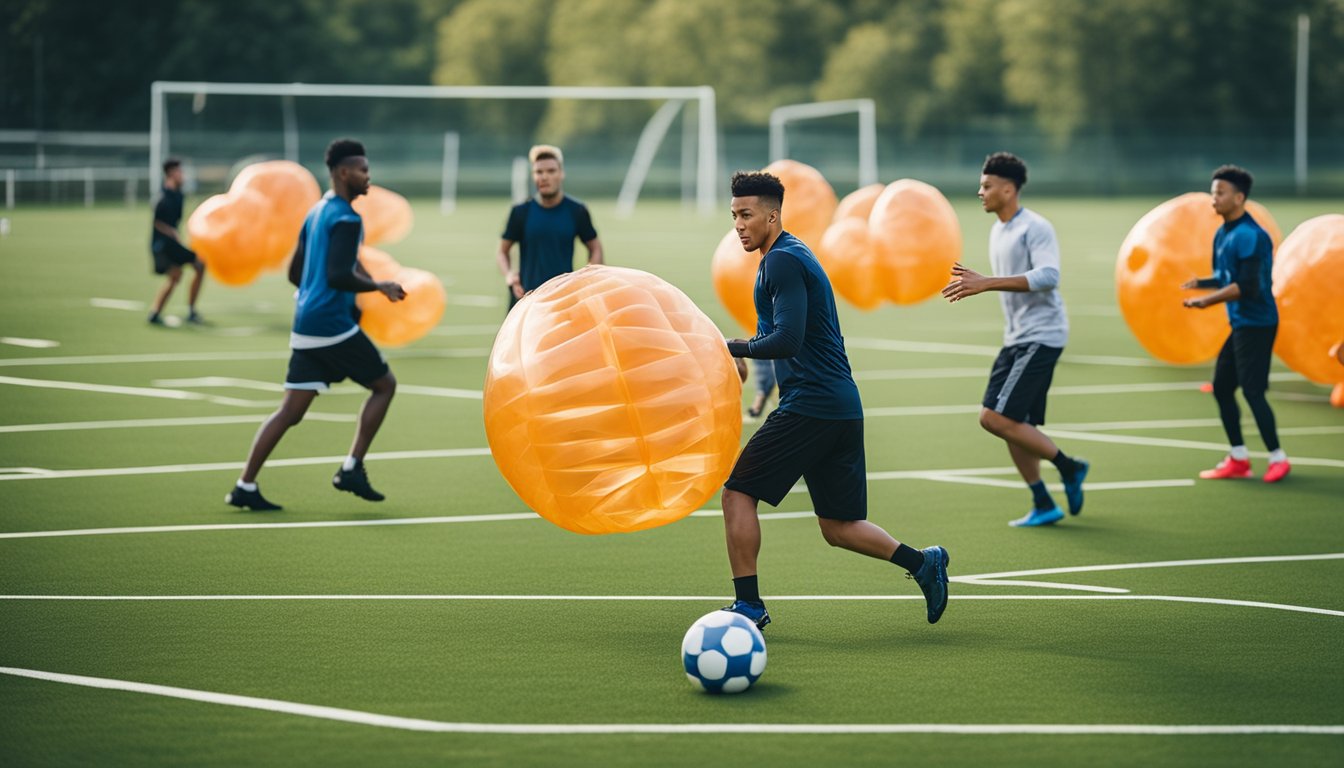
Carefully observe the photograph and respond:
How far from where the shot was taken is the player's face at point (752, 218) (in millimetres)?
7195

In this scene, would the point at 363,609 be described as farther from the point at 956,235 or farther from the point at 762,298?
the point at 956,235

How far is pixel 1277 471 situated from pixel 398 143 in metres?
54.5

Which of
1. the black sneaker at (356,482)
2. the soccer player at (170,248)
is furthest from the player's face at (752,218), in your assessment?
the soccer player at (170,248)

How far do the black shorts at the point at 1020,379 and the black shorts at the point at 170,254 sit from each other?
14023 millimetres

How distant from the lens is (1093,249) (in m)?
37.5

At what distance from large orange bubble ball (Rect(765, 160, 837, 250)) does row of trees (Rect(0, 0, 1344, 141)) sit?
51.4 metres

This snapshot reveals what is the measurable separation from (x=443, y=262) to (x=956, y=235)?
17519 millimetres

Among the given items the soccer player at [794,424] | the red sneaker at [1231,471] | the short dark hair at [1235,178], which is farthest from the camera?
the red sneaker at [1231,471]

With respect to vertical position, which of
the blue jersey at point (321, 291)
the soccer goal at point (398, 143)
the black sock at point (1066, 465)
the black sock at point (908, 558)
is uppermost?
the soccer goal at point (398, 143)

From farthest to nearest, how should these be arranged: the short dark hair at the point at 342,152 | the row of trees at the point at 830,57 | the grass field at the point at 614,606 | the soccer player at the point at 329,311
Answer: the row of trees at the point at 830,57 < the short dark hair at the point at 342,152 < the soccer player at the point at 329,311 < the grass field at the point at 614,606

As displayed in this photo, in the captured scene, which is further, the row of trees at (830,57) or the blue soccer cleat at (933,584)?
the row of trees at (830,57)

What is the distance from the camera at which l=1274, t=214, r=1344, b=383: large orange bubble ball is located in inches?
527

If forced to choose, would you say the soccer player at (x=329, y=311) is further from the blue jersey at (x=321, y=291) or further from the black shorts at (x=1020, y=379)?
the black shorts at (x=1020, y=379)

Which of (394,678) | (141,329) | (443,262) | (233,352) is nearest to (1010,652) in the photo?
(394,678)
